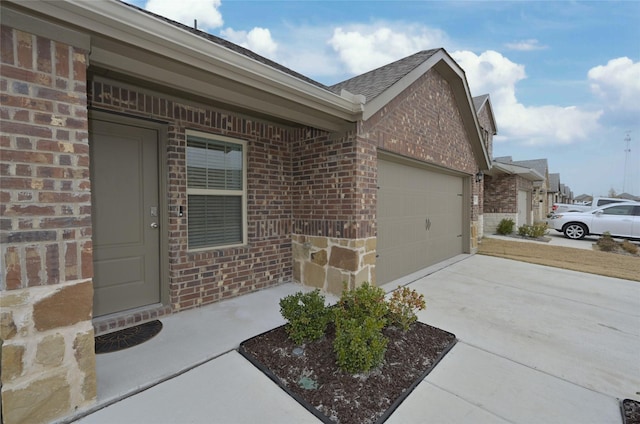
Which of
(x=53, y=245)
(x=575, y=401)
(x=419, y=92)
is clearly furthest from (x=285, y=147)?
(x=575, y=401)

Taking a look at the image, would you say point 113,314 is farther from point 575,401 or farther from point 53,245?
point 575,401

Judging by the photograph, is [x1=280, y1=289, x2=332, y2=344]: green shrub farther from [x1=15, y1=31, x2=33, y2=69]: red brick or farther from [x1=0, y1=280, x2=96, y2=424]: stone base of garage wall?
[x1=15, y1=31, x2=33, y2=69]: red brick

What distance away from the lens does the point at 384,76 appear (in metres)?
4.74

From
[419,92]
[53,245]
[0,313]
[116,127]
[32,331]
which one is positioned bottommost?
[32,331]

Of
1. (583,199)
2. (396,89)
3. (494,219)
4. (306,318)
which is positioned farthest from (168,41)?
(583,199)

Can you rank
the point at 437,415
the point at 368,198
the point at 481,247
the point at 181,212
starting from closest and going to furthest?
the point at 437,415
the point at 181,212
the point at 368,198
the point at 481,247

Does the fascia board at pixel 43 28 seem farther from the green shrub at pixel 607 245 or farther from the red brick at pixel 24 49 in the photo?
the green shrub at pixel 607 245

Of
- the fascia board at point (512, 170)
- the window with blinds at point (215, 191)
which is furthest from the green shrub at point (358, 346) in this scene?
the fascia board at point (512, 170)

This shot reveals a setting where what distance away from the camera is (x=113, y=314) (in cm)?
296

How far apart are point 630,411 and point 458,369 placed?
3.49 ft

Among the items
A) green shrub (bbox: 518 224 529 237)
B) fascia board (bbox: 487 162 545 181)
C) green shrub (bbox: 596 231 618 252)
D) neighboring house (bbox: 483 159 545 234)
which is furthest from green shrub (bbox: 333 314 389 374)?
neighboring house (bbox: 483 159 545 234)

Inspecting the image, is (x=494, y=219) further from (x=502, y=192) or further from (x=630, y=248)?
(x=630, y=248)

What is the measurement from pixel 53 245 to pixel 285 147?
3.23m

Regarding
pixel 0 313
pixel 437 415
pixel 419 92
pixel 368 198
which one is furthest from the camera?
pixel 419 92
